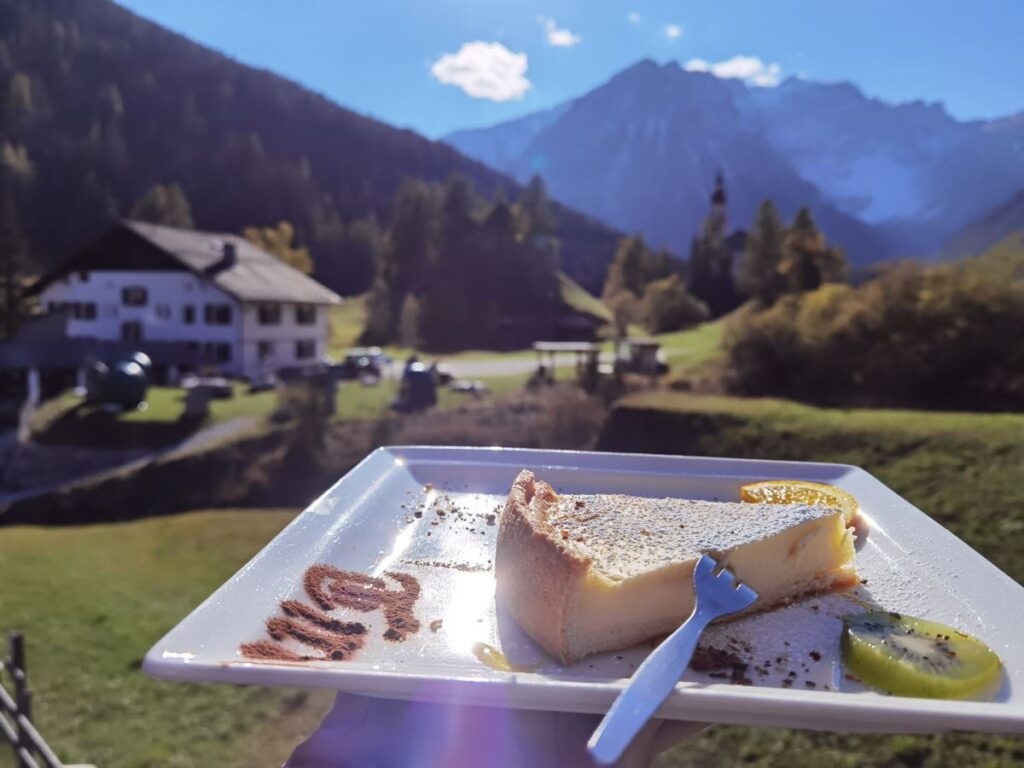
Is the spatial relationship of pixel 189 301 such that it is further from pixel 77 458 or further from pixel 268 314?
pixel 77 458

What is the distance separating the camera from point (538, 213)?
52.8 metres

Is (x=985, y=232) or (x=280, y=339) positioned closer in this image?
(x=985, y=232)

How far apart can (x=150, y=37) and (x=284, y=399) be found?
339 feet

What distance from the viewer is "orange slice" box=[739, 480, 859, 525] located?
2012mm

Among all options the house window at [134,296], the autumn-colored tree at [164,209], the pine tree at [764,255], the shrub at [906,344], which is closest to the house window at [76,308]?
the house window at [134,296]

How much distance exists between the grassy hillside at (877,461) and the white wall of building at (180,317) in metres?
23.4

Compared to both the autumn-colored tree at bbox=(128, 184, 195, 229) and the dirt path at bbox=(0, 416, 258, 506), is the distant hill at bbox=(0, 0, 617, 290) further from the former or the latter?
the dirt path at bbox=(0, 416, 258, 506)

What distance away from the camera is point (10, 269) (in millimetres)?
40156

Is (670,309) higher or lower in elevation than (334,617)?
higher

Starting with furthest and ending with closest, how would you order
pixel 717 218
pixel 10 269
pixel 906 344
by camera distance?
pixel 717 218 < pixel 10 269 < pixel 906 344

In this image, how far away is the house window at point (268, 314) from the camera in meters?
32.8

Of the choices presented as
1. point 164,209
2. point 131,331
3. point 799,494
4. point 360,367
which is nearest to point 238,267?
point 131,331

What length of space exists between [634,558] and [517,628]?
302 mm

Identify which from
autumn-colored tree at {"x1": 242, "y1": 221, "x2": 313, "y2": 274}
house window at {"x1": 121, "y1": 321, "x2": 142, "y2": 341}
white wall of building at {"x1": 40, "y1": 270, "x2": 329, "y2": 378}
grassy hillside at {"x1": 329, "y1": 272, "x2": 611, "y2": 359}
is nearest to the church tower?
grassy hillside at {"x1": 329, "y1": 272, "x2": 611, "y2": 359}
